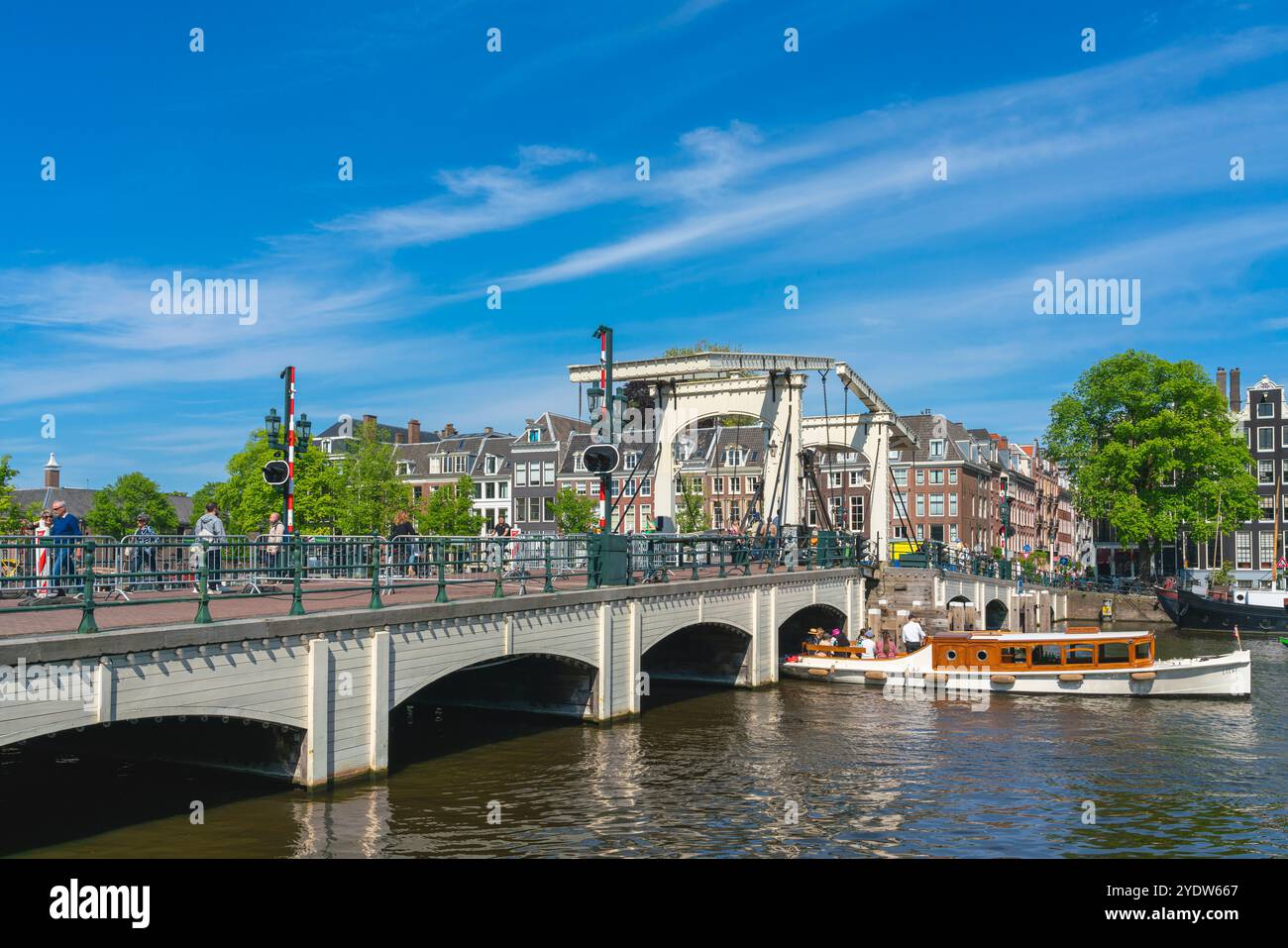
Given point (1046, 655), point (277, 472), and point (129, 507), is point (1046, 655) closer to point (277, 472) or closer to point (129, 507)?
point (277, 472)

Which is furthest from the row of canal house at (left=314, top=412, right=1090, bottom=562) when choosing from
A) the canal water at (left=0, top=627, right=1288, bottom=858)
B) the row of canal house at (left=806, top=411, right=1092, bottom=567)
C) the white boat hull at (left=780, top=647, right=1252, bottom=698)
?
the canal water at (left=0, top=627, right=1288, bottom=858)

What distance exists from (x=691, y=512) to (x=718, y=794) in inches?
1831

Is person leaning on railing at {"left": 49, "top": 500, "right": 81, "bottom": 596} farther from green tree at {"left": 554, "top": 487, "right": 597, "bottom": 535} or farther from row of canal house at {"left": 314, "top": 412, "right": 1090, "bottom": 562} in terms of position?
row of canal house at {"left": 314, "top": 412, "right": 1090, "bottom": 562}

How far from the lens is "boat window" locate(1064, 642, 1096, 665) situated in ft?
86.9

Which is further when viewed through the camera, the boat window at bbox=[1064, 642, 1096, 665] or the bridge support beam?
the boat window at bbox=[1064, 642, 1096, 665]

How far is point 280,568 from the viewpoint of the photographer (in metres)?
12.4

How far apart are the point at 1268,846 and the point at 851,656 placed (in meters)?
15.6

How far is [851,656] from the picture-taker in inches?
1129

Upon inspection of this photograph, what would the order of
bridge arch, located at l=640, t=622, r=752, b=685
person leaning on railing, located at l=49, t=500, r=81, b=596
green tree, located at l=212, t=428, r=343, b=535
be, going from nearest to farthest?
person leaning on railing, located at l=49, t=500, r=81, b=596 → bridge arch, located at l=640, t=622, r=752, b=685 → green tree, located at l=212, t=428, r=343, b=535

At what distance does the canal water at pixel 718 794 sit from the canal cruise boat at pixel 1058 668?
10.2 feet

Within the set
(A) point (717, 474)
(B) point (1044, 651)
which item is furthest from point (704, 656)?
(A) point (717, 474)

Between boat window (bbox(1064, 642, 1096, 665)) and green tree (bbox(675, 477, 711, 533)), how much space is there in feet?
113

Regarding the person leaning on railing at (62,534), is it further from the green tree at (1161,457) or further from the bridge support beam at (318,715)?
the green tree at (1161,457)
